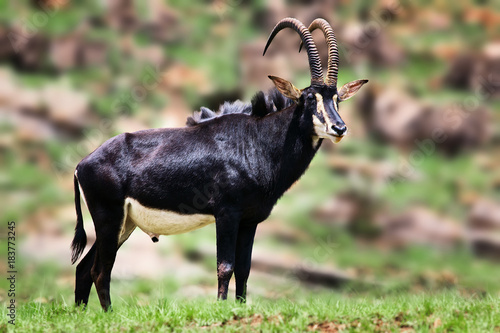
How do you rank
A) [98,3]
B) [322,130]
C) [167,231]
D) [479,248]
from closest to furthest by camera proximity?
[322,130] < [167,231] < [479,248] < [98,3]

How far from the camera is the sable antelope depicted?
25.0 ft

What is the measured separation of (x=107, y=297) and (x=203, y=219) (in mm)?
1516

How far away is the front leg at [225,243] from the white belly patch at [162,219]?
33 cm

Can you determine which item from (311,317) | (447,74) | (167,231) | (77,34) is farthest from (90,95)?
(311,317)

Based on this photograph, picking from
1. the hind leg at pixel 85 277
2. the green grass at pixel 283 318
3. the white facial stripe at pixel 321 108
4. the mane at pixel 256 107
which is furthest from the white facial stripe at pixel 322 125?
the hind leg at pixel 85 277

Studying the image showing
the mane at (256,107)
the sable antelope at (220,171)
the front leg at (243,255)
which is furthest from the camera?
the mane at (256,107)

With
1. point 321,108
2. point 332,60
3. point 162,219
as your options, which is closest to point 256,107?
point 321,108

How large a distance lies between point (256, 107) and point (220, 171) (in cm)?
→ 104

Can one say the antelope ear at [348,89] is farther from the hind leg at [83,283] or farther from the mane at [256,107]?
the hind leg at [83,283]

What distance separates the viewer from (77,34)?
68.2 ft

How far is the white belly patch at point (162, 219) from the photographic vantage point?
7.86 m

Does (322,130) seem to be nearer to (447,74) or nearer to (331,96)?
(331,96)

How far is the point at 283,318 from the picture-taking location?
6504mm

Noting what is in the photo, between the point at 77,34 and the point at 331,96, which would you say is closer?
the point at 331,96
